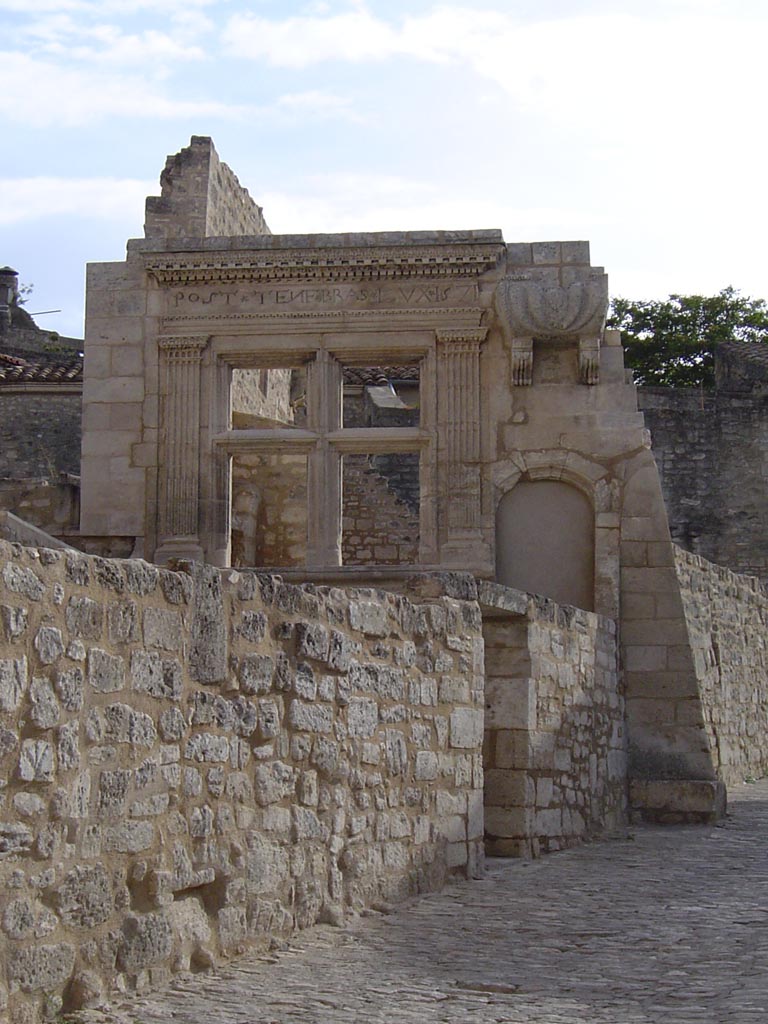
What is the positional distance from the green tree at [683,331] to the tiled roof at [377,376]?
10.5 meters

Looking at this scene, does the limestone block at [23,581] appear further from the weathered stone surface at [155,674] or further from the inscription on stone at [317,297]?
the inscription on stone at [317,297]

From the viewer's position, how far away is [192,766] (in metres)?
4.92

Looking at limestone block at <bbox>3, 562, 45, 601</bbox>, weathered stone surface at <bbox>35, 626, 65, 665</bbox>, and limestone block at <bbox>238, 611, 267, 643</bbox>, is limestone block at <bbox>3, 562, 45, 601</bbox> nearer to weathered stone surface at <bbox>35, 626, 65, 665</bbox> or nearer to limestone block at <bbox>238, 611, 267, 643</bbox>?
weathered stone surface at <bbox>35, 626, 65, 665</bbox>

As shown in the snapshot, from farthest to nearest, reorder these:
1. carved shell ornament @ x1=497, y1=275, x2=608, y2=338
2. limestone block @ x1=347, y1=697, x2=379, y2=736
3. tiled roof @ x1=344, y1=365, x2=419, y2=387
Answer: tiled roof @ x1=344, y1=365, x2=419, y2=387 → carved shell ornament @ x1=497, y1=275, x2=608, y2=338 → limestone block @ x1=347, y1=697, x2=379, y2=736

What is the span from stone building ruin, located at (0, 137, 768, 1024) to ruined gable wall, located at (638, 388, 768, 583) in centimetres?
987

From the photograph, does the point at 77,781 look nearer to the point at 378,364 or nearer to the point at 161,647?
the point at 161,647

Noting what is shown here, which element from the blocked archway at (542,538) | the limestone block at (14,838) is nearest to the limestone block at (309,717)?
the limestone block at (14,838)

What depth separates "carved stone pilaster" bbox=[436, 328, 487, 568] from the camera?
40.9 ft

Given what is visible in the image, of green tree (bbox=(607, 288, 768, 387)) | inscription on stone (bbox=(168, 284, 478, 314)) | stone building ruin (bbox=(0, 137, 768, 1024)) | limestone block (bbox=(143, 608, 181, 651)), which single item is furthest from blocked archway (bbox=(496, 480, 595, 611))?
green tree (bbox=(607, 288, 768, 387))

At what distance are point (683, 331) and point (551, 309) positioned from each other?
79.9 feet

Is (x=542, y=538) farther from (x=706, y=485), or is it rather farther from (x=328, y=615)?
(x=706, y=485)

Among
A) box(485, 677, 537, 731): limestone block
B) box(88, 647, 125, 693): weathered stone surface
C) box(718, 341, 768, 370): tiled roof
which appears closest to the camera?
box(88, 647, 125, 693): weathered stone surface

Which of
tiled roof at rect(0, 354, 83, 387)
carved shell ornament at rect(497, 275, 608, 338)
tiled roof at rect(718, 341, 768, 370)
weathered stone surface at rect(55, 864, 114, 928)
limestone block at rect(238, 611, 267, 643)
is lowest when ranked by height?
weathered stone surface at rect(55, 864, 114, 928)

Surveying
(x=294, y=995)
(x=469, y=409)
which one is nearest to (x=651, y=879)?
(x=294, y=995)
